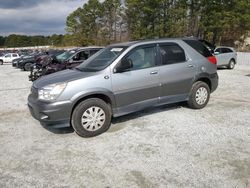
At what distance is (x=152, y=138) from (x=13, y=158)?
7.56 ft

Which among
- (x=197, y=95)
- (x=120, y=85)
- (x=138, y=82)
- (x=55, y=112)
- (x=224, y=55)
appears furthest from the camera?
(x=224, y=55)

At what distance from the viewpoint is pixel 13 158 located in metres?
4.12

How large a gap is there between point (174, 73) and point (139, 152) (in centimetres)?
225

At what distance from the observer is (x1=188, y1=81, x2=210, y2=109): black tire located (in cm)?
617

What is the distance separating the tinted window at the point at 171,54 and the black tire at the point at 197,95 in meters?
0.75

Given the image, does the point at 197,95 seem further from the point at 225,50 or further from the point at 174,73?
the point at 225,50

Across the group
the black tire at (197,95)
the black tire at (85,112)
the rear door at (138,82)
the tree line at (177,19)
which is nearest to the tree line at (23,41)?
the tree line at (177,19)

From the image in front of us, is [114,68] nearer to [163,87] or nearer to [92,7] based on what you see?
[163,87]

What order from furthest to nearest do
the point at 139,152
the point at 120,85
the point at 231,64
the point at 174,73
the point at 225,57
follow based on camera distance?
the point at 231,64 < the point at 225,57 < the point at 174,73 < the point at 120,85 < the point at 139,152

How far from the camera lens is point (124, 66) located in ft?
16.6

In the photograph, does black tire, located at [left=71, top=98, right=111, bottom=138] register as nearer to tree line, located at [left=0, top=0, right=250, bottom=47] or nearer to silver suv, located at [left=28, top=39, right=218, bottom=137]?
silver suv, located at [left=28, top=39, right=218, bottom=137]

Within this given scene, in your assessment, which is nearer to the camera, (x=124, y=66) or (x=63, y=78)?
(x=63, y=78)

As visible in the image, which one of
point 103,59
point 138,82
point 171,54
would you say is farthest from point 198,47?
point 103,59

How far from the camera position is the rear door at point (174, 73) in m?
5.62
